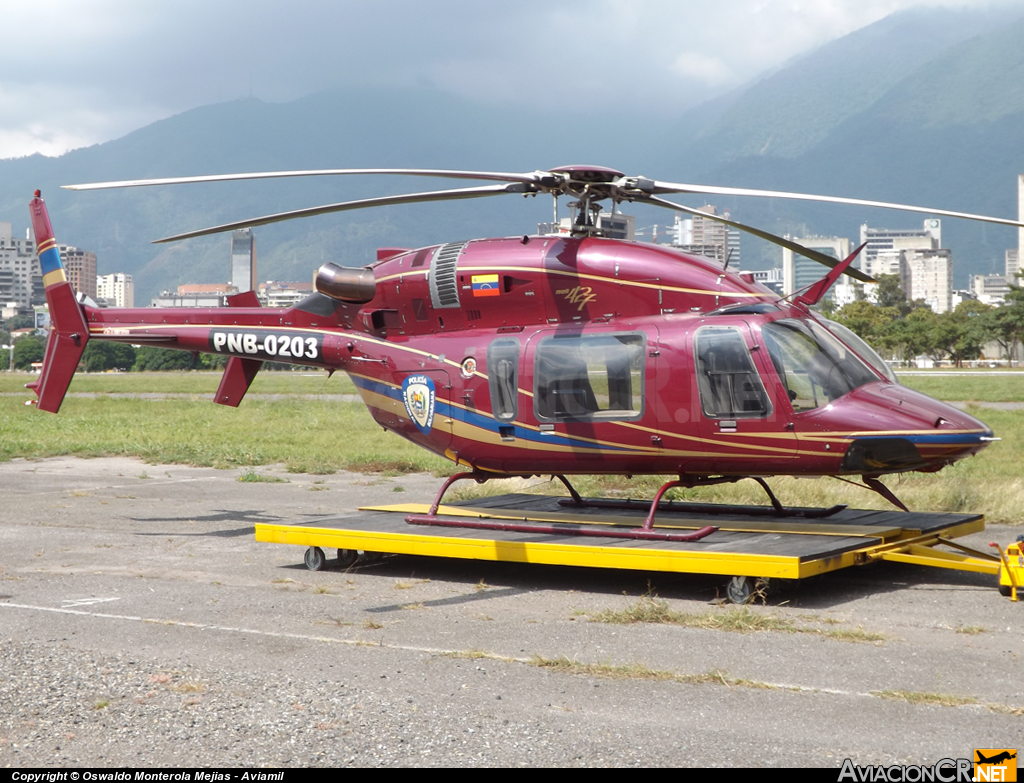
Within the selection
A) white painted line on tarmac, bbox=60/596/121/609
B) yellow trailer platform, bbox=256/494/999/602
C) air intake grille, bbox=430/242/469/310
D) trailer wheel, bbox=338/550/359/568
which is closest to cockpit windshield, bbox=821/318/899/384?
yellow trailer platform, bbox=256/494/999/602

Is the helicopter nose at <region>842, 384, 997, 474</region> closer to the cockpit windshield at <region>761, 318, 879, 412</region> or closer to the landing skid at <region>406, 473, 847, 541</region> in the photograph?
the cockpit windshield at <region>761, 318, 879, 412</region>

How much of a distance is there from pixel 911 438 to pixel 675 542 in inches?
89.4

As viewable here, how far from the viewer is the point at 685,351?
9.80 meters

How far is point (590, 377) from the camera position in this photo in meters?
10.3

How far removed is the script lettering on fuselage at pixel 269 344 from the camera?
40.6 ft

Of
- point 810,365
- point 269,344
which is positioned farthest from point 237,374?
point 810,365

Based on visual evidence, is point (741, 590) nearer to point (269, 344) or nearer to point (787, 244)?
point (787, 244)

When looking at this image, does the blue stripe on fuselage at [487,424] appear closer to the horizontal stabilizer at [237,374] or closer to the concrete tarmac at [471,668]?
the concrete tarmac at [471,668]

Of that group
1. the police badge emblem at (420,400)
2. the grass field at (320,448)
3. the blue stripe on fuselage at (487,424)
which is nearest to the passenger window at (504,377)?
the blue stripe on fuselage at (487,424)

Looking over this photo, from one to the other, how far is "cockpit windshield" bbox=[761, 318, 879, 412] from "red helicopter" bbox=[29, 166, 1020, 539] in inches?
0.5

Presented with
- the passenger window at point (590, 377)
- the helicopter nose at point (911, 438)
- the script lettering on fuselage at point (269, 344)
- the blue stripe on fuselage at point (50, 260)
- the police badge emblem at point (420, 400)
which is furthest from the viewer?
the blue stripe on fuselage at point (50, 260)

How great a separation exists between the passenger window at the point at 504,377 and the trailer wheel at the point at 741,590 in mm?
3049

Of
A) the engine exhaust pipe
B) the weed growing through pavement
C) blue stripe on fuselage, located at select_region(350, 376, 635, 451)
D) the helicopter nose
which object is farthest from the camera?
the engine exhaust pipe

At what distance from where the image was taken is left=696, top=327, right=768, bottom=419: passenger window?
949cm
